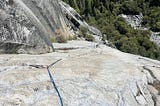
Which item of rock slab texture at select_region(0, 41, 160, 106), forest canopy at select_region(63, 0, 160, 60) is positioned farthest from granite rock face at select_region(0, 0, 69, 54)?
forest canopy at select_region(63, 0, 160, 60)

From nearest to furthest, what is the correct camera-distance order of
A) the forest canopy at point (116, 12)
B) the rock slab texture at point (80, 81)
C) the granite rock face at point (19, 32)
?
1. the rock slab texture at point (80, 81)
2. the granite rock face at point (19, 32)
3. the forest canopy at point (116, 12)

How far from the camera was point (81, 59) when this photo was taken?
15117 mm

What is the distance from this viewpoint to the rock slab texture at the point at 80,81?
11719 millimetres

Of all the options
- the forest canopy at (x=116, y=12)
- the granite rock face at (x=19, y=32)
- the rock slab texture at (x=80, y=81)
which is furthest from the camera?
the forest canopy at (x=116, y=12)

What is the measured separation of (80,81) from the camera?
1274 centimetres

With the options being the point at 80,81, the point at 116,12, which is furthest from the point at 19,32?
the point at 116,12

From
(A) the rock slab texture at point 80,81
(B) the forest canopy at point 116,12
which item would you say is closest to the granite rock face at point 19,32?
(A) the rock slab texture at point 80,81

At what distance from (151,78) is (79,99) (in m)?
4.35

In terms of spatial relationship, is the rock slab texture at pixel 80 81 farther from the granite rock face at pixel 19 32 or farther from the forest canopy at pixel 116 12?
the forest canopy at pixel 116 12

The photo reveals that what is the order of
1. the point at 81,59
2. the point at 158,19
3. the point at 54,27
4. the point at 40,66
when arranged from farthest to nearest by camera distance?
1. the point at 158,19
2. the point at 54,27
3. the point at 81,59
4. the point at 40,66

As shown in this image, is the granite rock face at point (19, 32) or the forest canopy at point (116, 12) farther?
the forest canopy at point (116, 12)

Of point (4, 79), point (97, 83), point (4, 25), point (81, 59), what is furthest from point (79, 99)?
point (4, 25)

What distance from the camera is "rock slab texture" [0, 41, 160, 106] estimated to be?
11719 millimetres

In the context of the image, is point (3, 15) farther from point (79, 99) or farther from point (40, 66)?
point (79, 99)
